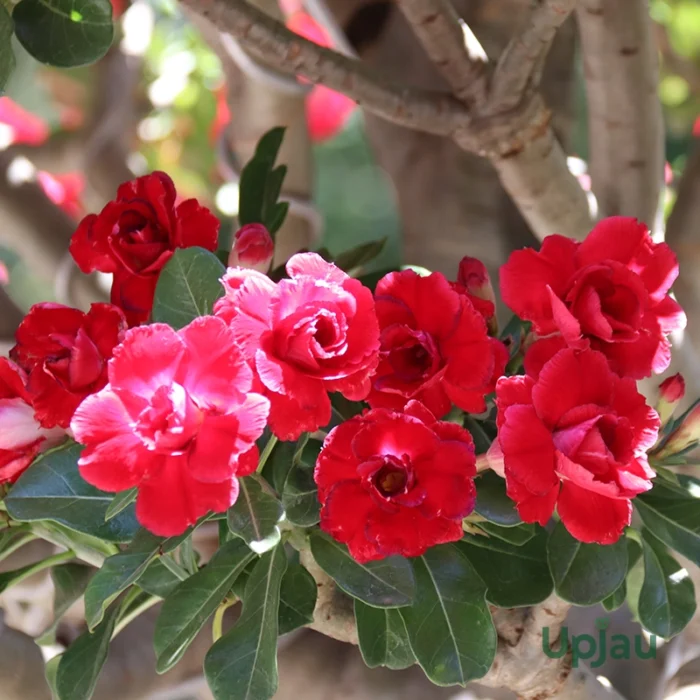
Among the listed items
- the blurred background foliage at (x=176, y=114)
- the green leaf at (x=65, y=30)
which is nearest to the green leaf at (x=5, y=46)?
the green leaf at (x=65, y=30)

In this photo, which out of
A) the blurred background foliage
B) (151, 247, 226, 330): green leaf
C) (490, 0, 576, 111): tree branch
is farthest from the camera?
the blurred background foliage

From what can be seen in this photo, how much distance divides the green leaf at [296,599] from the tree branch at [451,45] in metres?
0.38

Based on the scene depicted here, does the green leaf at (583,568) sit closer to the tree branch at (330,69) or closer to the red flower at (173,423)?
the red flower at (173,423)

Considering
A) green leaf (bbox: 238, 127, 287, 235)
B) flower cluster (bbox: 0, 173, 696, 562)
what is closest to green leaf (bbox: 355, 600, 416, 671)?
flower cluster (bbox: 0, 173, 696, 562)

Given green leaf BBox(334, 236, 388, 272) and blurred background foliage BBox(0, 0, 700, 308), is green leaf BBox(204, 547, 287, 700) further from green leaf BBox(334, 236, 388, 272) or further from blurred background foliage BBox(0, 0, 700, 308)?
blurred background foliage BBox(0, 0, 700, 308)

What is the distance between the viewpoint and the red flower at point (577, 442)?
1.35ft

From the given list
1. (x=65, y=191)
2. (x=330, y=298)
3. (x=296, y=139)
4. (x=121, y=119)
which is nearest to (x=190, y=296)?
(x=330, y=298)

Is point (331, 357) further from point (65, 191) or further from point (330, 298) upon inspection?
point (65, 191)

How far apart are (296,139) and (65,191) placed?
567 millimetres

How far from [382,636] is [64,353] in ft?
0.83

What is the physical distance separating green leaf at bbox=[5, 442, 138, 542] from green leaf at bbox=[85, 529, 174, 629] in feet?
0.13

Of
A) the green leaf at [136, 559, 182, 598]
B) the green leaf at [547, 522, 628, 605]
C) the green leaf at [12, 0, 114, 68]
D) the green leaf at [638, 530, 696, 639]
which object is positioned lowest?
the green leaf at [136, 559, 182, 598]

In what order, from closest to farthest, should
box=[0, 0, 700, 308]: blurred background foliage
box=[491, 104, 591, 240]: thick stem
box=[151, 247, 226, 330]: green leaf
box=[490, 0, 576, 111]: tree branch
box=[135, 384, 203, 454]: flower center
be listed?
box=[135, 384, 203, 454]: flower center, box=[151, 247, 226, 330]: green leaf, box=[490, 0, 576, 111]: tree branch, box=[491, 104, 591, 240]: thick stem, box=[0, 0, 700, 308]: blurred background foliage

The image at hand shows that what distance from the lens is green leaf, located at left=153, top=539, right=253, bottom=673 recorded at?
490 millimetres
